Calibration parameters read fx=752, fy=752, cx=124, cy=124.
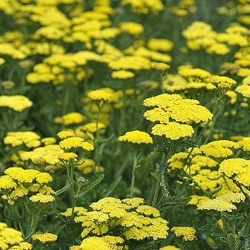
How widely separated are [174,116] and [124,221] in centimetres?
68

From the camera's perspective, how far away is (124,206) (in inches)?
173

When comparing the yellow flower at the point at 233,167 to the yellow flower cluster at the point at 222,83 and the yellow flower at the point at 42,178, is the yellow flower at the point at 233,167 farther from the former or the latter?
the yellow flower at the point at 42,178

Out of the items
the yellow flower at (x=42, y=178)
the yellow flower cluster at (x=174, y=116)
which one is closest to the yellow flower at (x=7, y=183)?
the yellow flower at (x=42, y=178)

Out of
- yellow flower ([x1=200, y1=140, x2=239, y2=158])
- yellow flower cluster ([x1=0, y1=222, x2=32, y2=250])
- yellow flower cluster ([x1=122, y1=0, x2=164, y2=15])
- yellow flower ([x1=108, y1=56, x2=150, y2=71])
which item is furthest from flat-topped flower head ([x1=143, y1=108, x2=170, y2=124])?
yellow flower cluster ([x1=122, y1=0, x2=164, y2=15])

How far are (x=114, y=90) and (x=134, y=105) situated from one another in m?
0.48

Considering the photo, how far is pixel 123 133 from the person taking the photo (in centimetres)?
637

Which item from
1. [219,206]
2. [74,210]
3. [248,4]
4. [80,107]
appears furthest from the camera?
[248,4]

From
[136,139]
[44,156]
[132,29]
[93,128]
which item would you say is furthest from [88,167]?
[132,29]

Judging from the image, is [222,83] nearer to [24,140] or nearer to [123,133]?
[24,140]

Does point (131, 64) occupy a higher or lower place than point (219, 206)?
lower

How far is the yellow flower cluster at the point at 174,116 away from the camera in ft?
14.1

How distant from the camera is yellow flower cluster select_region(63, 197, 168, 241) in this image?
4.27m

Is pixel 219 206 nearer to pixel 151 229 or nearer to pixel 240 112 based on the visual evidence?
pixel 151 229

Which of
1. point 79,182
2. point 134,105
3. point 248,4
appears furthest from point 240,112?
point 248,4
